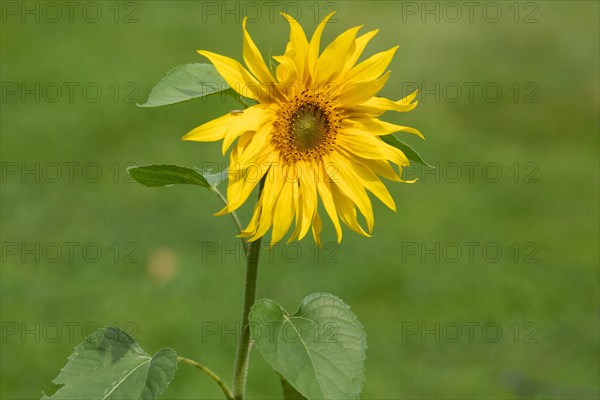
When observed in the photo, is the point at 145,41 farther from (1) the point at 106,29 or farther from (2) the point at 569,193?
(2) the point at 569,193

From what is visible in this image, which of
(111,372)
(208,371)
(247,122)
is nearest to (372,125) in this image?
(247,122)

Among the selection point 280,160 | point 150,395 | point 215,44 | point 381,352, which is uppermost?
point 215,44

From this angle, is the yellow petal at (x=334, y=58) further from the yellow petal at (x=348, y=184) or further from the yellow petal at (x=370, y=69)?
the yellow petal at (x=348, y=184)

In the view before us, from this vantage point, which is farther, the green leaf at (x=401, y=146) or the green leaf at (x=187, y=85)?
the green leaf at (x=401, y=146)

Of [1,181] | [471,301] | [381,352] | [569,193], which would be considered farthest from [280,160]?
[569,193]

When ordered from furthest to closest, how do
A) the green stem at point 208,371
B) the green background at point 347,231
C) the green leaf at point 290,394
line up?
the green background at point 347,231 → the green leaf at point 290,394 → the green stem at point 208,371

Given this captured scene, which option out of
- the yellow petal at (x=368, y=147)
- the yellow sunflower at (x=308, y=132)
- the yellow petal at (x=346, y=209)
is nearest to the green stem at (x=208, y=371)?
the yellow sunflower at (x=308, y=132)
